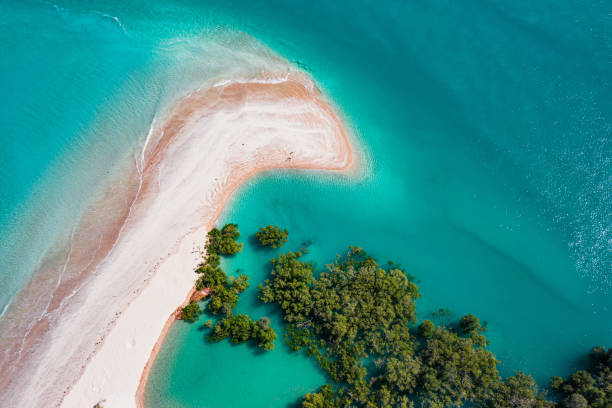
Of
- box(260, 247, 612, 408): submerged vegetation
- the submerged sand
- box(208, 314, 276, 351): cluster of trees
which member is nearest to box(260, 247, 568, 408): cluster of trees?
box(260, 247, 612, 408): submerged vegetation

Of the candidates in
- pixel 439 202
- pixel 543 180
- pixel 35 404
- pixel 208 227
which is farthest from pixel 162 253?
pixel 543 180

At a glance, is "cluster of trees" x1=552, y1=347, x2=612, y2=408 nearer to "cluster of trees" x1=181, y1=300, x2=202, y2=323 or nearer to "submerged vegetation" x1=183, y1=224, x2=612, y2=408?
→ "submerged vegetation" x1=183, y1=224, x2=612, y2=408

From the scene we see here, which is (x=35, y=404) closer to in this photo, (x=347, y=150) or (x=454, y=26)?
(x=347, y=150)

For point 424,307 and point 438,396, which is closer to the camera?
point 438,396

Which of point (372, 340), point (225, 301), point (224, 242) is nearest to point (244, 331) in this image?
point (225, 301)

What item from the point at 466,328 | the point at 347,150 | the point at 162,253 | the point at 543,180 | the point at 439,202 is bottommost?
the point at 162,253

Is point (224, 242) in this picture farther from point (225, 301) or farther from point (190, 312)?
point (190, 312)
